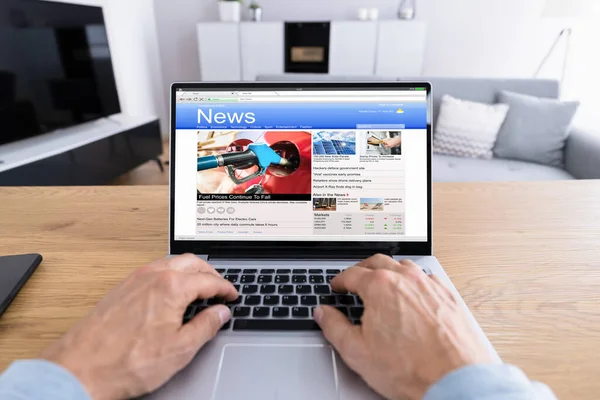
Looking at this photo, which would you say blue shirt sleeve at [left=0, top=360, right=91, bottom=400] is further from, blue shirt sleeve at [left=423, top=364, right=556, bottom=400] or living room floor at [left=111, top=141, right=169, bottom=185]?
living room floor at [left=111, top=141, right=169, bottom=185]

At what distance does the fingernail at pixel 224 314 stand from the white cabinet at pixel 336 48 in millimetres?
3253

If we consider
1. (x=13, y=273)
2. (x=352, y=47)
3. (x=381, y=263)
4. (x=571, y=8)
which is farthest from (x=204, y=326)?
(x=352, y=47)

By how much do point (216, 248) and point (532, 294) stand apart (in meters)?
0.48

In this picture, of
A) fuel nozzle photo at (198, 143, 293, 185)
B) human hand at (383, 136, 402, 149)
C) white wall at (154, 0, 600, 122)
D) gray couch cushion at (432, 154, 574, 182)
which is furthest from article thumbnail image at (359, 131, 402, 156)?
white wall at (154, 0, 600, 122)

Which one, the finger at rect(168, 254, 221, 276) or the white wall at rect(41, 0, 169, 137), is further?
the white wall at rect(41, 0, 169, 137)

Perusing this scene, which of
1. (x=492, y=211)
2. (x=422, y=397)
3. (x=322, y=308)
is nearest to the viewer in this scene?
(x=422, y=397)

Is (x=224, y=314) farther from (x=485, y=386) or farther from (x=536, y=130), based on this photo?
(x=536, y=130)

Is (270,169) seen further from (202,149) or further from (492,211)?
(492,211)

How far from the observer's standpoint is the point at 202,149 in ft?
2.01

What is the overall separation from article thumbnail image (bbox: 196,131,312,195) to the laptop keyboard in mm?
137

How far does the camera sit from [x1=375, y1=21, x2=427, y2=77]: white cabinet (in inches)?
134

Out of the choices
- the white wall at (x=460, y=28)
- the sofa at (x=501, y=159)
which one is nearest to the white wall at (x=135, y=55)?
the white wall at (x=460, y=28)

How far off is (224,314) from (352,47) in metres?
3.49

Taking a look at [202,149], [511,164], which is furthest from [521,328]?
[511,164]
